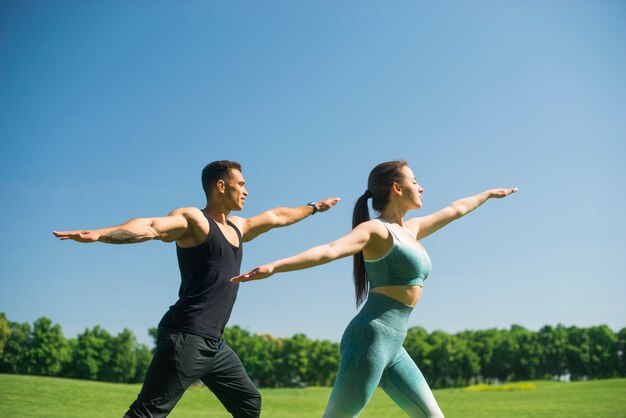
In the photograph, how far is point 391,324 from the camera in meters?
4.55

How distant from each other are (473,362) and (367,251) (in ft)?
296

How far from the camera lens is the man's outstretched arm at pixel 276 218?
6.36m

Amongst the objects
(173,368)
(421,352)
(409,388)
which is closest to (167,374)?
(173,368)

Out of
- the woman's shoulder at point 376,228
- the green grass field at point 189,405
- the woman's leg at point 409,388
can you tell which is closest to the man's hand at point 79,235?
the woman's shoulder at point 376,228

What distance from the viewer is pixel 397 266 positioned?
Result: 15.3ft

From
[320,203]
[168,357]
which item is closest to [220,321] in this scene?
[168,357]

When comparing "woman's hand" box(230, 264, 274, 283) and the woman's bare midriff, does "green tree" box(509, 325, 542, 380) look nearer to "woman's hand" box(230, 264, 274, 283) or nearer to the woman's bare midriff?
the woman's bare midriff

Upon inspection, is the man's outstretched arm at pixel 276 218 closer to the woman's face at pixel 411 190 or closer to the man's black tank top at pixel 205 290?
the man's black tank top at pixel 205 290

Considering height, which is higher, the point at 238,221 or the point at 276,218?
the point at 276,218

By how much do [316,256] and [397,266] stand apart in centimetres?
106

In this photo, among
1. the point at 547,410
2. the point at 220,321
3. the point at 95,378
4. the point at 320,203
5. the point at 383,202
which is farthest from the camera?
the point at 95,378

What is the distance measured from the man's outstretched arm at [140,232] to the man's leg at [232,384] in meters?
1.21

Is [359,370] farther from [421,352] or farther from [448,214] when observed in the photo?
[421,352]

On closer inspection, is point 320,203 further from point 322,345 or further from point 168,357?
point 322,345
